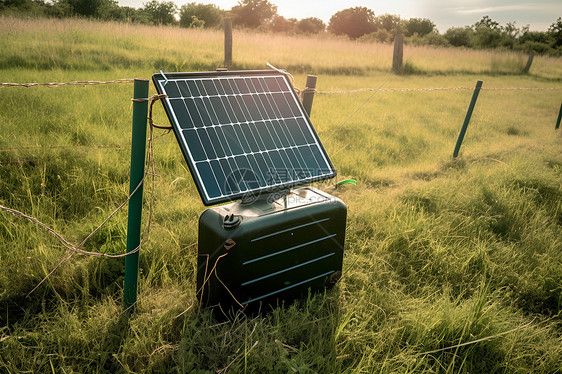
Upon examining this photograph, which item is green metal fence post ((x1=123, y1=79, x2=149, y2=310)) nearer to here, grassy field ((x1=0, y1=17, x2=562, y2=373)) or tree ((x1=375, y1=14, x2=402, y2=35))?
grassy field ((x1=0, y1=17, x2=562, y2=373))

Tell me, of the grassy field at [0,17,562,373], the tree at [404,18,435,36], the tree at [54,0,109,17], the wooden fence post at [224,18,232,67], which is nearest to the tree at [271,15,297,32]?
the tree at [404,18,435,36]

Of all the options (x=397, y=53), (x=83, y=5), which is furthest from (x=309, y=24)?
(x=397, y=53)

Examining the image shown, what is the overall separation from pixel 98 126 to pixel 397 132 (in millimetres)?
5307

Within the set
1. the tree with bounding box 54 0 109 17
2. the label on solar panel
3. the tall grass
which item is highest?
the tree with bounding box 54 0 109 17

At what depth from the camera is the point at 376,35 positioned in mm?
60250

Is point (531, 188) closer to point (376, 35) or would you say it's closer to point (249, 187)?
point (249, 187)

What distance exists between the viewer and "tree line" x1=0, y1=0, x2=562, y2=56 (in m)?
39.6

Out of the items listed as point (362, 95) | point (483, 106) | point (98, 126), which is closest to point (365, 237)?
point (98, 126)

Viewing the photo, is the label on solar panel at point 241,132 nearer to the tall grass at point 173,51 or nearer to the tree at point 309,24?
the tall grass at point 173,51

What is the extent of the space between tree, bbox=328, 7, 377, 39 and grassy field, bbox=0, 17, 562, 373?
7343cm

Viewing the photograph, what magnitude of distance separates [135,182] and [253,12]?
74354 mm

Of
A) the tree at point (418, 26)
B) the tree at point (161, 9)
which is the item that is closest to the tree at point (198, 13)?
the tree at point (161, 9)

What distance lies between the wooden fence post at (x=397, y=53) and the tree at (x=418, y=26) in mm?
58256

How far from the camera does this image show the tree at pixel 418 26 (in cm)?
6850
